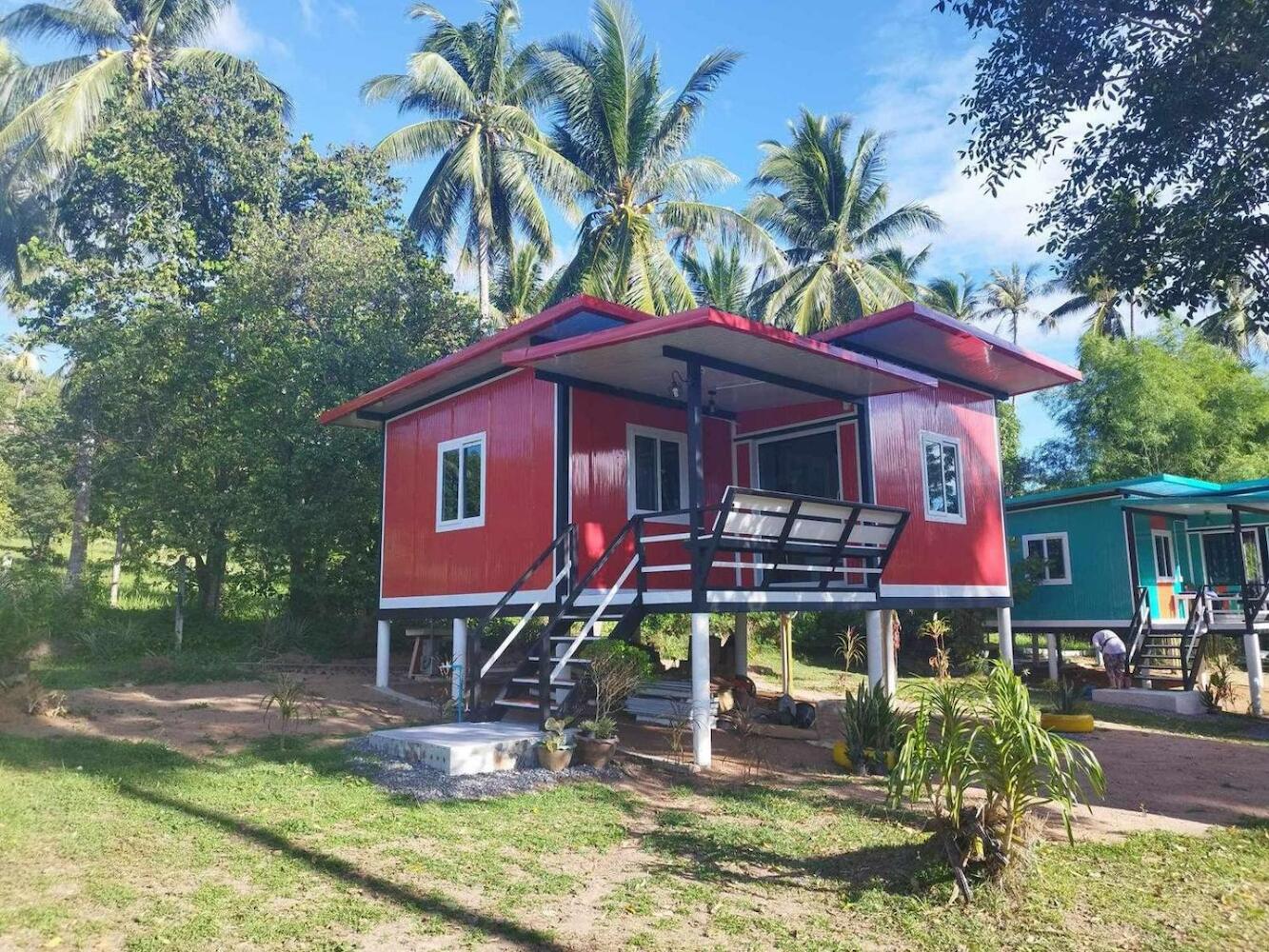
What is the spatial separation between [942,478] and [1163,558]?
1071 cm

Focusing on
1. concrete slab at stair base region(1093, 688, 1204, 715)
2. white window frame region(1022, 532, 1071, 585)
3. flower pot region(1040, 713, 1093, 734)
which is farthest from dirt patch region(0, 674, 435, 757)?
white window frame region(1022, 532, 1071, 585)

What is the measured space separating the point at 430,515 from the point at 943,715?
30.0ft

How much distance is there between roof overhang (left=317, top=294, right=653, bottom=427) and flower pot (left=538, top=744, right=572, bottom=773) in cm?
416

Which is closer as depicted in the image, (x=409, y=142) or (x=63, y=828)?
(x=63, y=828)

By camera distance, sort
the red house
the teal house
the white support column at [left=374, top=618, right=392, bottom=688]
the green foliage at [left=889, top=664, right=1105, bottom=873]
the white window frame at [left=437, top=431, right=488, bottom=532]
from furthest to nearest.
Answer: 1. the teal house
2. the white support column at [left=374, top=618, right=392, bottom=688]
3. the white window frame at [left=437, top=431, right=488, bottom=532]
4. the red house
5. the green foliage at [left=889, top=664, right=1105, bottom=873]

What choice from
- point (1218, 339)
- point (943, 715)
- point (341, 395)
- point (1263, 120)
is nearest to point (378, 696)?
point (341, 395)

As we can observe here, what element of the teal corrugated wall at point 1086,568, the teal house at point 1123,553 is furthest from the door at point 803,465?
the teal corrugated wall at point 1086,568

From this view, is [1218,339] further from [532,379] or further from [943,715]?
[943,715]

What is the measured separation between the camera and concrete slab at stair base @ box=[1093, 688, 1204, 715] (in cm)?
1576

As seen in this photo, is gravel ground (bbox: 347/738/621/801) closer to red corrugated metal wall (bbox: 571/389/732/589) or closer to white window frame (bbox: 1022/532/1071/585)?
red corrugated metal wall (bbox: 571/389/732/589)

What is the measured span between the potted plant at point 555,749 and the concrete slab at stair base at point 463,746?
0.48ft

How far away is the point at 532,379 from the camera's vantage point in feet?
37.0

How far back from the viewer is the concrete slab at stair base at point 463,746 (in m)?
8.06

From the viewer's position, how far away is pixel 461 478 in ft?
41.2
